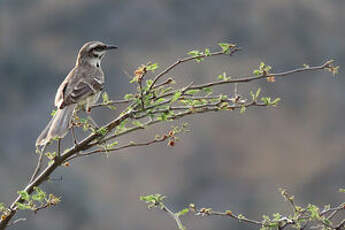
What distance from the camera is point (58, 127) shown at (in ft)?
7.41

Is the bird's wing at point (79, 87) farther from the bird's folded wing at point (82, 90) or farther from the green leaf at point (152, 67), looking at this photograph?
the green leaf at point (152, 67)

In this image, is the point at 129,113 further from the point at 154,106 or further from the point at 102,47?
the point at 102,47

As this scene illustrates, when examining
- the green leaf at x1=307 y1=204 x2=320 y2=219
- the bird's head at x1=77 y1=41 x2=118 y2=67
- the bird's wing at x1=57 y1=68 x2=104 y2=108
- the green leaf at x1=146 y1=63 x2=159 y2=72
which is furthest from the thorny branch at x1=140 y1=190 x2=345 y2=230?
the bird's head at x1=77 y1=41 x2=118 y2=67

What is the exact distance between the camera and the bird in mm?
2283

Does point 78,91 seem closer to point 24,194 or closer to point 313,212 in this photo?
point 24,194

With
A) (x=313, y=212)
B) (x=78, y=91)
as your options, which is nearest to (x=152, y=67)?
(x=313, y=212)

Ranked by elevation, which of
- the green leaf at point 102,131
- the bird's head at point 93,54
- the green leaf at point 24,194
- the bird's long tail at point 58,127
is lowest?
the green leaf at point 24,194

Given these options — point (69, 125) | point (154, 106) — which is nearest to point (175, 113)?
point (154, 106)

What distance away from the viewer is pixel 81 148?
6.30 feet

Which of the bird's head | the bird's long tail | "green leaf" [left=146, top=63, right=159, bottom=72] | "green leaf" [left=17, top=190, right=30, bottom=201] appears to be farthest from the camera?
the bird's head

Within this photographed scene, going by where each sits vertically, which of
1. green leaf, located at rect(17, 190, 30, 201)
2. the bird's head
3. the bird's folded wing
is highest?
the bird's head

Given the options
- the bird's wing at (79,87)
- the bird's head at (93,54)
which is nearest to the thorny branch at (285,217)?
the bird's wing at (79,87)

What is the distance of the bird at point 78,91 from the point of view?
2.28m

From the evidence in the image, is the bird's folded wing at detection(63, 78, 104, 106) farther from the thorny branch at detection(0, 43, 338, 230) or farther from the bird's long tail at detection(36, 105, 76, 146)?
the thorny branch at detection(0, 43, 338, 230)
